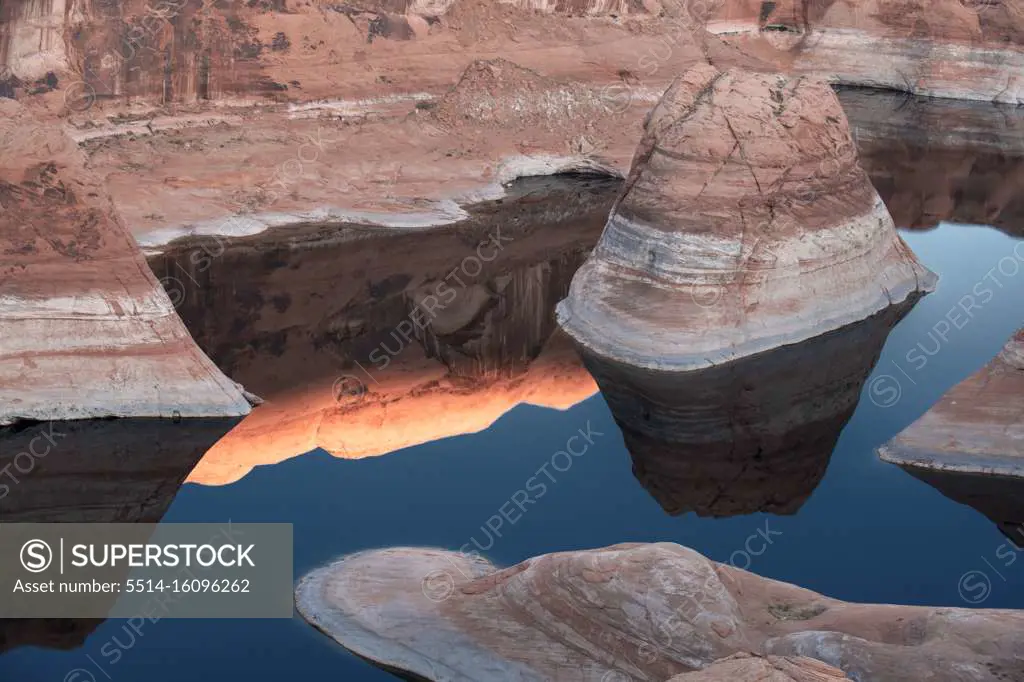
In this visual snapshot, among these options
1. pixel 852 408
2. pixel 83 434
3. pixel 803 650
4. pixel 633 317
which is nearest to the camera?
pixel 803 650

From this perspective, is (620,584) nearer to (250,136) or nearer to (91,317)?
(91,317)

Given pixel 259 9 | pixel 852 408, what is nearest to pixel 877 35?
pixel 259 9

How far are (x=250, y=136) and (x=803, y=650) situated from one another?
20.0 metres

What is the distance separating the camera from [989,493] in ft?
44.0

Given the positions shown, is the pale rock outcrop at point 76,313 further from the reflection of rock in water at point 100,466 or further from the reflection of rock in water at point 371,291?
the reflection of rock in water at point 371,291

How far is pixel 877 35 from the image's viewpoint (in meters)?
39.8

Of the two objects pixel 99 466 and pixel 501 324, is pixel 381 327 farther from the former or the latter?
pixel 99 466

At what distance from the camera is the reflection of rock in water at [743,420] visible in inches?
555

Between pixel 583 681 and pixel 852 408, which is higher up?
pixel 583 681

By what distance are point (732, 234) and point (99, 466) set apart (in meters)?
8.48

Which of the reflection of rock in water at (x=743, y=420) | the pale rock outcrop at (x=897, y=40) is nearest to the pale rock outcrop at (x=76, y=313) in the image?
the reflection of rock in water at (x=743, y=420)

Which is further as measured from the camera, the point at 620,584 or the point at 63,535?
the point at 63,535

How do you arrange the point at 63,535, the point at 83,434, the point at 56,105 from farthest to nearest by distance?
the point at 56,105 → the point at 83,434 → the point at 63,535

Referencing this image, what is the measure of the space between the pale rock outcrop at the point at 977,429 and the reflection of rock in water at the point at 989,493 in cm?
7
